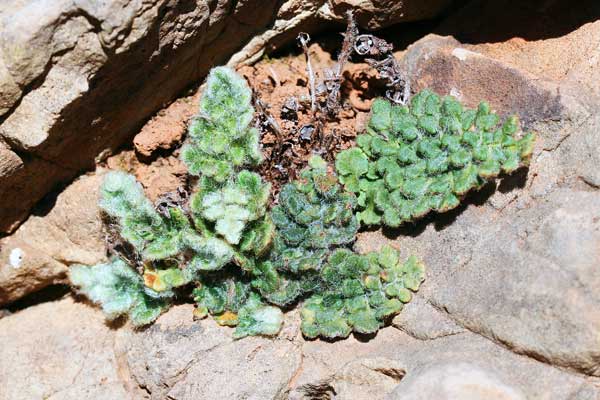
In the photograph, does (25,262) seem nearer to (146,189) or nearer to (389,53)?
(146,189)

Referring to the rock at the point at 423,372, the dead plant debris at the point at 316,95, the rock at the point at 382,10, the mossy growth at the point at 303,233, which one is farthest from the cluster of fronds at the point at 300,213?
the rock at the point at 382,10

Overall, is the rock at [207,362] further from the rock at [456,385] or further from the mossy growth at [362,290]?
the rock at [456,385]

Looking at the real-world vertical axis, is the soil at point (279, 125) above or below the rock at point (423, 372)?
above

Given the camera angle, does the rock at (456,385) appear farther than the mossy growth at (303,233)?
No

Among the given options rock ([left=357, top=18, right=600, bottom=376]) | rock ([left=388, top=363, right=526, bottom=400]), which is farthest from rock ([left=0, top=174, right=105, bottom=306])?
rock ([left=388, top=363, right=526, bottom=400])

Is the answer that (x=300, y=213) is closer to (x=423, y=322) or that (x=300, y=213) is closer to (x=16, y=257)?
(x=423, y=322)

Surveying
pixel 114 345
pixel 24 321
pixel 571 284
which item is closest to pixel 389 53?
pixel 571 284
